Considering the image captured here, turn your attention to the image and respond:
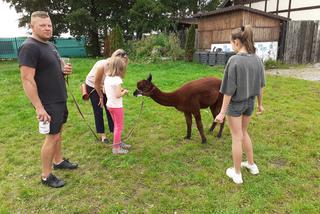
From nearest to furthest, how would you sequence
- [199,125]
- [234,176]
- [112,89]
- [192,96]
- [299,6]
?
1. [234,176]
2. [112,89]
3. [192,96]
4. [199,125]
5. [299,6]

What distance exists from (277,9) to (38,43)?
19.1 meters

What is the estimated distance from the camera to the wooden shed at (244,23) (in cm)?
1617

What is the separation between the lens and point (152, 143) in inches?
214

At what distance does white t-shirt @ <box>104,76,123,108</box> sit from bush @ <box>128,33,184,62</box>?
12.7 meters

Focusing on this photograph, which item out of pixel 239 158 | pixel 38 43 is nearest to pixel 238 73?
pixel 239 158

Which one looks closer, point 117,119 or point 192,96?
point 117,119

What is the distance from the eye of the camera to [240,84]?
356 centimetres

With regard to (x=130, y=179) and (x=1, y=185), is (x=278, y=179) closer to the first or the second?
(x=130, y=179)

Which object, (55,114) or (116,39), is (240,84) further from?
(116,39)

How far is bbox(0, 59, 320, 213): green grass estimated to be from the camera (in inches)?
140

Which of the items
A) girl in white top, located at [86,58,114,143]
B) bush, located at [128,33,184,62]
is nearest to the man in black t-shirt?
girl in white top, located at [86,58,114,143]

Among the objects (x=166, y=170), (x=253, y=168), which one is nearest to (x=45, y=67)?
(x=166, y=170)

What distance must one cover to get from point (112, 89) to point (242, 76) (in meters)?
1.91

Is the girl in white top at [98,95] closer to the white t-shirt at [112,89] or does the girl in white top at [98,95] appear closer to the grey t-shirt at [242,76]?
the white t-shirt at [112,89]
